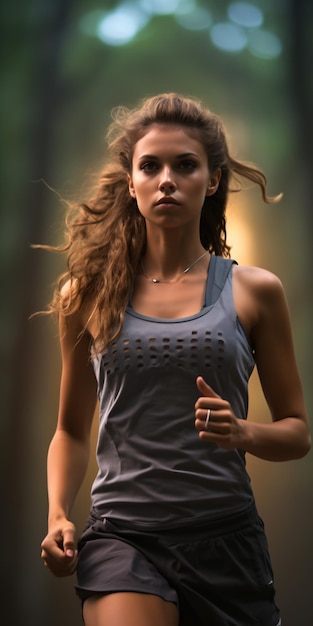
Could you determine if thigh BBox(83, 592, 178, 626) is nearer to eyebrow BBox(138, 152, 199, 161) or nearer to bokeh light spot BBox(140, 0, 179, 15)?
eyebrow BBox(138, 152, 199, 161)

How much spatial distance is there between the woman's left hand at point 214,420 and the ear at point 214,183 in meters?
0.51

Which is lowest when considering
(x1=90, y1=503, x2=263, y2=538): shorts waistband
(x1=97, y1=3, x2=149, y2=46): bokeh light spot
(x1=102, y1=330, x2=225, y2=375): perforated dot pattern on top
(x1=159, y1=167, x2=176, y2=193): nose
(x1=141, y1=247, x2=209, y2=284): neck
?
(x1=90, y1=503, x2=263, y2=538): shorts waistband

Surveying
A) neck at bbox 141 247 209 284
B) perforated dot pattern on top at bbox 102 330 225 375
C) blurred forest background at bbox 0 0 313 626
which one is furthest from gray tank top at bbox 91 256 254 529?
blurred forest background at bbox 0 0 313 626

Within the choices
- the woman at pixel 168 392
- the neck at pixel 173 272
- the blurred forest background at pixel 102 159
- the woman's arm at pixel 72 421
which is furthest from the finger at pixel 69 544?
the blurred forest background at pixel 102 159

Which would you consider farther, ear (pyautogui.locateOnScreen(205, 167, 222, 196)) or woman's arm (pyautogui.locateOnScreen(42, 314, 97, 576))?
ear (pyautogui.locateOnScreen(205, 167, 222, 196))

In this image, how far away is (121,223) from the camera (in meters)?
1.72

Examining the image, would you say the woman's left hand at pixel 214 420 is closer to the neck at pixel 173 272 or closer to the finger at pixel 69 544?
the finger at pixel 69 544

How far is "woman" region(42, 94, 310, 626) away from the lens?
137 cm

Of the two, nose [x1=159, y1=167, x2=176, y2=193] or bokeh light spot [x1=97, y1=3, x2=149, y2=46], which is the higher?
bokeh light spot [x1=97, y1=3, x2=149, y2=46]

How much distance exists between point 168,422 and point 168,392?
0.05 metres

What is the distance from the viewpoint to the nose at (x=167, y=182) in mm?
1547

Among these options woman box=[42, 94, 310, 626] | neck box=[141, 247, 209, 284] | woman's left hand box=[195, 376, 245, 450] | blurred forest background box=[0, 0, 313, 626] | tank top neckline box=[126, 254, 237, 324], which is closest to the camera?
woman's left hand box=[195, 376, 245, 450]

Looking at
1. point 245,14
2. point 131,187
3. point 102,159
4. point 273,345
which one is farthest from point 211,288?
point 245,14

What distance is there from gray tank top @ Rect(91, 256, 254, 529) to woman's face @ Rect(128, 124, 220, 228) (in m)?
0.18
